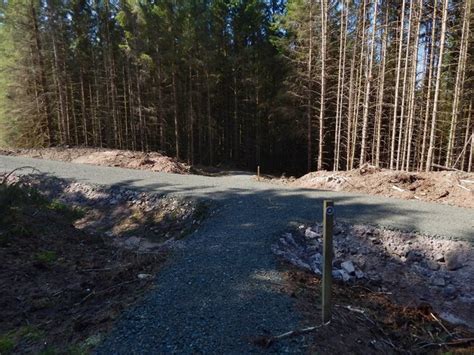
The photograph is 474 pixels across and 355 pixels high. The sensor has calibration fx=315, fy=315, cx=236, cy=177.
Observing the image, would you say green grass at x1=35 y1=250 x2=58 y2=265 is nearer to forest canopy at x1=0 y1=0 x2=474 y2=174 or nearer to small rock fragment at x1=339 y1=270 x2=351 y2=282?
small rock fragment at x1=339 y1=270 x2=351 y2=282

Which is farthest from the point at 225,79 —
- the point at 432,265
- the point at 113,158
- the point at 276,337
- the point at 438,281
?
the point at 276,337

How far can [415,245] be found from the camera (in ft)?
17.9

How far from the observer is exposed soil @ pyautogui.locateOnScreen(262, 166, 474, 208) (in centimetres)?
784

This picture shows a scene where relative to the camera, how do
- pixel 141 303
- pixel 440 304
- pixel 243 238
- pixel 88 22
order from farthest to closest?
pixel 88 22
pixel 243 238
pixel 440 304
pixel 141 303

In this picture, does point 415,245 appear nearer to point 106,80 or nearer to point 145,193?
point 145,193

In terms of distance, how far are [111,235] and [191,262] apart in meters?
3.25

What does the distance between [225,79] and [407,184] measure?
17.1 metres

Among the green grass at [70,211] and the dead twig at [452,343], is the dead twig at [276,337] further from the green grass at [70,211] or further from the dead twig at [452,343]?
the green grass at [70,211]

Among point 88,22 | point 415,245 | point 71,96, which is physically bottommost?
point 415,245

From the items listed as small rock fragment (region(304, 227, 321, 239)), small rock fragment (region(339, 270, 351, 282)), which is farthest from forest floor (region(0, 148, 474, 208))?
small rock fragment (region(339, 270, 351, 282))

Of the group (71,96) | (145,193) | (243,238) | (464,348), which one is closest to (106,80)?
(71,96)

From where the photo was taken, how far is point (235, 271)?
3922mm

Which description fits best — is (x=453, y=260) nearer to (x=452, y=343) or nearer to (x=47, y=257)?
(x=452, y=343)

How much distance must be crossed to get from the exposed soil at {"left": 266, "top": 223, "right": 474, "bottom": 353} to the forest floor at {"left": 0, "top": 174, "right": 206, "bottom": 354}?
1740 millimetres
